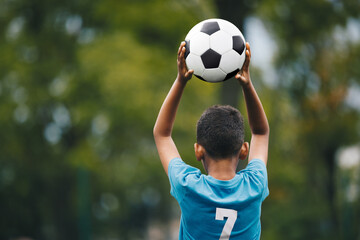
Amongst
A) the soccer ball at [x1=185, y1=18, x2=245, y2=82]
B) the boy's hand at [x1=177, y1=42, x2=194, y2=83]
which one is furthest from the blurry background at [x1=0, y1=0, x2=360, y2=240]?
the boy's hand at [x1=177, y1=42, x2=194, y2=83]

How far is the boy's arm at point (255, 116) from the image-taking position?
260 cm

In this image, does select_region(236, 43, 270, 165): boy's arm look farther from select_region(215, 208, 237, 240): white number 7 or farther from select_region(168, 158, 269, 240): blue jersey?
select_region(215, 208, 237, 240): white number 7

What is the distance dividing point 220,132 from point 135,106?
1161cm

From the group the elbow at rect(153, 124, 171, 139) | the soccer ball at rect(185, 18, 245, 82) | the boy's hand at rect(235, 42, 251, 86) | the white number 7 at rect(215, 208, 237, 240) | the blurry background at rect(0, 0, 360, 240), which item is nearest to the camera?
the white number 7 at rect(215, 208, 237, 240)

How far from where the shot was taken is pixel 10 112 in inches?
592

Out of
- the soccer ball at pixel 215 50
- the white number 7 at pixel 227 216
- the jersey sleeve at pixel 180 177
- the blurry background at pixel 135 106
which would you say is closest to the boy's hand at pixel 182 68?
the soccer ball at pixel 215 50

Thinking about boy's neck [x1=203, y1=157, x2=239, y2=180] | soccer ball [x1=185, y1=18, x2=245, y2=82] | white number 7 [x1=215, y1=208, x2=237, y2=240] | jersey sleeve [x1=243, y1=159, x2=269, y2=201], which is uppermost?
soccer ball [x1=185, y1=18, x2=245, y2=82]

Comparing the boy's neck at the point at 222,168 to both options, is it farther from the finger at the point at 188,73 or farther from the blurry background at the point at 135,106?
the blurry background at the point at 135,106

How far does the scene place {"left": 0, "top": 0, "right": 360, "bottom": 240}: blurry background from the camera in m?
12.7

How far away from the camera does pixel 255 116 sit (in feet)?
8.91

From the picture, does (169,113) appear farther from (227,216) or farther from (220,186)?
(227,216)

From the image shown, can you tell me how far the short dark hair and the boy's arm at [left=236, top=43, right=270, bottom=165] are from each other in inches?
7.9

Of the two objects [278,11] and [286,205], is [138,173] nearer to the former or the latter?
[286,205]

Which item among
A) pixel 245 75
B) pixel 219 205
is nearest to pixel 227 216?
pixel 219 205
